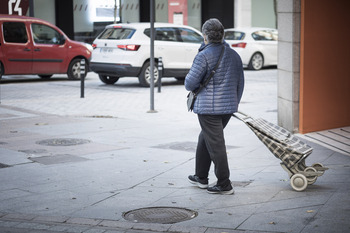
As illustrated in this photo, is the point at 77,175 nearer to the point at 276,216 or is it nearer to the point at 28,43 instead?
the point at 276,216

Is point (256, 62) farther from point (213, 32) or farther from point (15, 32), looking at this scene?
point (213, 32)

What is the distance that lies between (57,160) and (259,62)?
17868 mm

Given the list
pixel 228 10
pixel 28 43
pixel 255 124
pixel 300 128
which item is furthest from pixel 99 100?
pixel 228 10

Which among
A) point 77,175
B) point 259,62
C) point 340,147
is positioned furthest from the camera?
point 259,62

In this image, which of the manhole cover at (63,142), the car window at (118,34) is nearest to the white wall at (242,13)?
the car window at (118,34)

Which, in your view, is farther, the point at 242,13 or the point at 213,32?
the point at 242,13

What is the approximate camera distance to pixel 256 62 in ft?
84.4

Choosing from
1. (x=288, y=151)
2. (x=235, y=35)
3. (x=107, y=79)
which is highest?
(x=235, y=35)

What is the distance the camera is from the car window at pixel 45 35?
66.3 feet

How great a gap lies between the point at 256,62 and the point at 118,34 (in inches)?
308

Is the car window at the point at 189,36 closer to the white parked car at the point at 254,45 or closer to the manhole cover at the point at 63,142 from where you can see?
the white parked car at the point at 254,45

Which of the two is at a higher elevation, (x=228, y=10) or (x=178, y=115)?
(x=228, y=10)

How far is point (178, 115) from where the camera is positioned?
13.4 m

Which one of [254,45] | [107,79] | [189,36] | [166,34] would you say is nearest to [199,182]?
[107,79]
